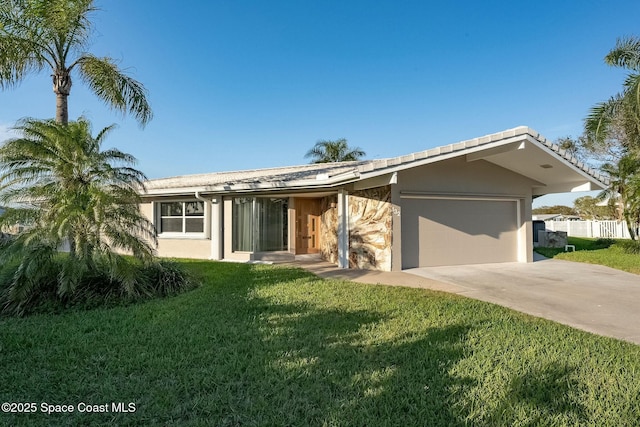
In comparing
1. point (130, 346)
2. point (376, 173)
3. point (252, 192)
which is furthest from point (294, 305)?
point (252, 192)

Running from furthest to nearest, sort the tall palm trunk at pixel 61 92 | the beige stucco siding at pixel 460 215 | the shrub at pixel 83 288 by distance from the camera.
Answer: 1. the beige stucco siding at pixel 460 215
2. the tall palm trunk at pixel 61 92
3. the shrub at pixel 83 288

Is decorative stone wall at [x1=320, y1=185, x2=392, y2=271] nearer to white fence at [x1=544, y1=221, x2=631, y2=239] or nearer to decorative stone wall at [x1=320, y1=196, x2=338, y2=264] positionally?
decorative stone wall at [x1=320, y1=196, x2=338, y2=264]

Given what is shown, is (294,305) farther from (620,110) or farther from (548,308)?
(620,110)

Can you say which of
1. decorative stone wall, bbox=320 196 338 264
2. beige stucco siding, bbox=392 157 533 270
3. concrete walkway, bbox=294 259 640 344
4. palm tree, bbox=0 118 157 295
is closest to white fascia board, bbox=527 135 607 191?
beige stucco siding, bbox=392 157 533 270

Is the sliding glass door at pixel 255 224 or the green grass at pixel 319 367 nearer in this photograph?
the green grass at pixel 319 367

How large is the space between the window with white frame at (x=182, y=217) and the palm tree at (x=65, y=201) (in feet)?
21.8

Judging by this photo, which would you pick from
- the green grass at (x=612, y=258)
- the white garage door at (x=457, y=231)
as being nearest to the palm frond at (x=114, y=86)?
the white garage door at (x=457, y=231)

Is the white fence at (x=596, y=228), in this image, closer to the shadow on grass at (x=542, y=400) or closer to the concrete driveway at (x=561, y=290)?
the concrete driveway at (x=561, y=290)

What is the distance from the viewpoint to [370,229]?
10922 mm

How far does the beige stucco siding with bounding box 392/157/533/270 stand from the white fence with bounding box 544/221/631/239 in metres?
16.7

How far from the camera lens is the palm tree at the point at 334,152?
94.5 feet

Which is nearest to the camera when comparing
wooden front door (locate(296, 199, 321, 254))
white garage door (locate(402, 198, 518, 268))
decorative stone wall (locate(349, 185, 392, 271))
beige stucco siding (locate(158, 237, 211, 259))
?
decorative stone wall (locate(349, 185, 392, 271))

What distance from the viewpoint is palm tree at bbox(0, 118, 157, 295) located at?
6.68m

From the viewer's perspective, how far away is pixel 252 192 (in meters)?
12.9
